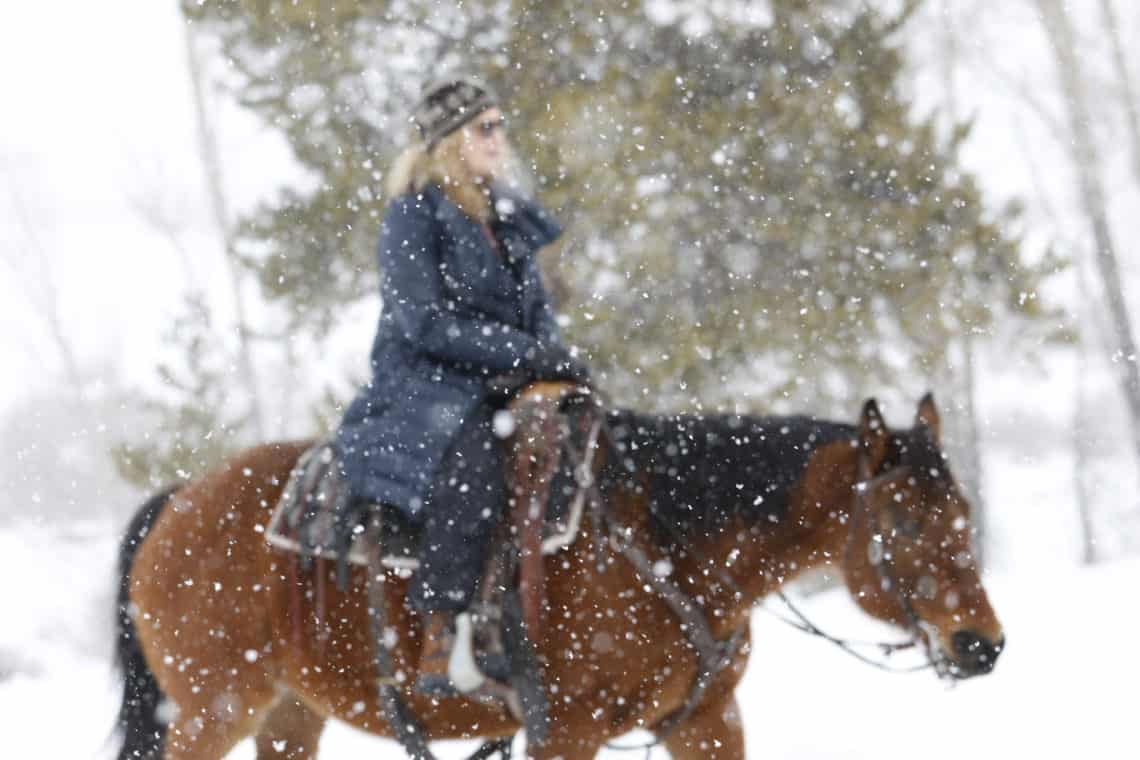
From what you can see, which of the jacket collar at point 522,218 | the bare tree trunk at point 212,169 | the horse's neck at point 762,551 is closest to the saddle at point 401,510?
the horse's neck at point 762,551

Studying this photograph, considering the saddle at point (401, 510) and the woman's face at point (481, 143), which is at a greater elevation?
the woman's face at point (481, 143)

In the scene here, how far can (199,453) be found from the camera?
995 centimetres

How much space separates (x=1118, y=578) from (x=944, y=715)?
4506 mm

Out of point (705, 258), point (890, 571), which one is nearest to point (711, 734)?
point (890, 571)

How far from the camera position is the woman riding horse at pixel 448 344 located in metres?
3.22

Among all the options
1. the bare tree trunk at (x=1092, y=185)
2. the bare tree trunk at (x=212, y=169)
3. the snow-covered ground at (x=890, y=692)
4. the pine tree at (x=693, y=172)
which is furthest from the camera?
the bare tree trunk at (x=212, y=169)

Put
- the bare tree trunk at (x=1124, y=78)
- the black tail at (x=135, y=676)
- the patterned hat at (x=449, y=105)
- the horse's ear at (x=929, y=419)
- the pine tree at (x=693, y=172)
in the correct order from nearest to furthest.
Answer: the horse's ear at (x=929, y=419)
the patterned hat at (x=449, y=105)
the black tail at (x=135, y=676)
the pine tree at (x=693, y=172)
the bare tree trunk at (x=1124, y=78)

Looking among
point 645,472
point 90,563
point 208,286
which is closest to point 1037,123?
point 208,286

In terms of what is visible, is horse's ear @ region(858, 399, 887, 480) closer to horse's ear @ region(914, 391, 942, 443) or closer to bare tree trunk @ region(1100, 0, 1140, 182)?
horse's ear @ region(914, 391, 942, 443)

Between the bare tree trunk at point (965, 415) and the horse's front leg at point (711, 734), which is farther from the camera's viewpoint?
the bare tree trunk at point (965, 415)

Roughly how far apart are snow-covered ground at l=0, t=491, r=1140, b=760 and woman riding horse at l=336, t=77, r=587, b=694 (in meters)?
1.52

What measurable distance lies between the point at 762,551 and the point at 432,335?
124 cm

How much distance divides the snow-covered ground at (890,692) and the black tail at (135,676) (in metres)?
0.13

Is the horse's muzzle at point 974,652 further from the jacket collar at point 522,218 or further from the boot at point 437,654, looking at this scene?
the jacket collar at point 522,218
